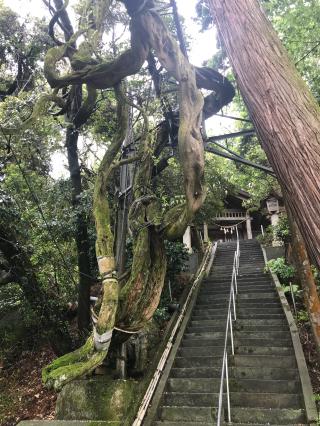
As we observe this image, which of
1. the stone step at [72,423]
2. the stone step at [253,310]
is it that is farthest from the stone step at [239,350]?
the stone step at [72,423]

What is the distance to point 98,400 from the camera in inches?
250

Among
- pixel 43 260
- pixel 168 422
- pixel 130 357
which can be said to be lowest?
pixel 168 422

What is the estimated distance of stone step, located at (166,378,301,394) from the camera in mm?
6654

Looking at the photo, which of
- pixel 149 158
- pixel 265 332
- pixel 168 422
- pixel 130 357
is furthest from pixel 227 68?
pixel 168 422

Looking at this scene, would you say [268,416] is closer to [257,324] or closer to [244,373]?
[244,373]

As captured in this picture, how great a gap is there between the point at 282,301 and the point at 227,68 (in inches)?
256

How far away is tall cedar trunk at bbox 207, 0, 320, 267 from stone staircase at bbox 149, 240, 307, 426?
495cm

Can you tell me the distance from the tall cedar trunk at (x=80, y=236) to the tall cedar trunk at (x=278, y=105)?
730 centimetres

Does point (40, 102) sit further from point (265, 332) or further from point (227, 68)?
point (265, 332)

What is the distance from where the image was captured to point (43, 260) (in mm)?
8828

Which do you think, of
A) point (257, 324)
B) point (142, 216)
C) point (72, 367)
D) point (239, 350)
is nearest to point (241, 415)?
point (239, 350)

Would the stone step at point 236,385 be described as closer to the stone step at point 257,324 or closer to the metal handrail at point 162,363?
the metal handrail at point 162,363

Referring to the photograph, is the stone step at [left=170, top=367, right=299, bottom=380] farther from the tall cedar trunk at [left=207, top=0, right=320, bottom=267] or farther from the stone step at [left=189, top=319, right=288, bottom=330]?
the tall cedar trunk at [left=207, top=0, right=320, bottom=267]

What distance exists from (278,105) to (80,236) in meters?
7.96
